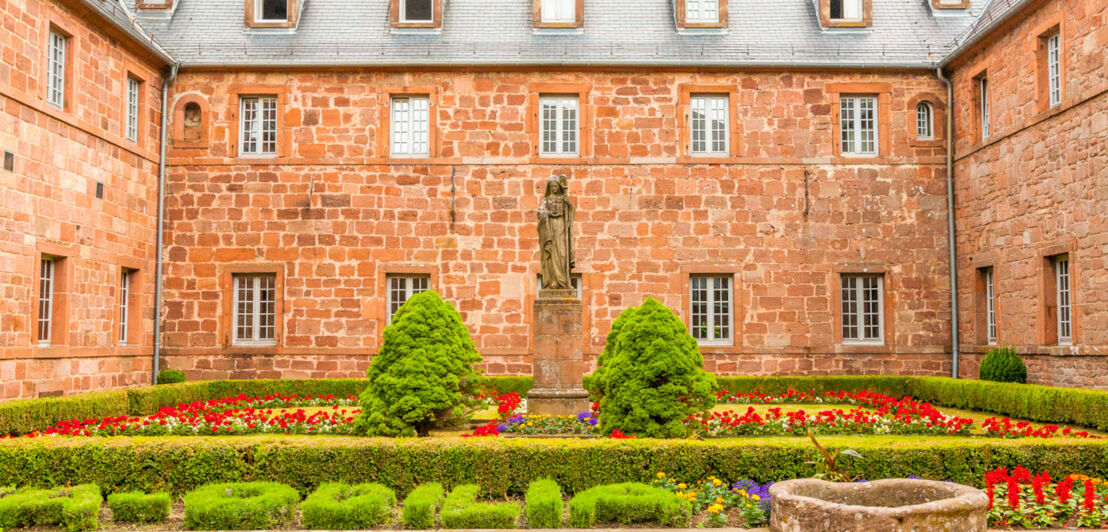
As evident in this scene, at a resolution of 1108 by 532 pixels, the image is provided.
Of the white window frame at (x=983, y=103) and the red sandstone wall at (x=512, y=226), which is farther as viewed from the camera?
the red sandstone wall at (x=512, y=226)

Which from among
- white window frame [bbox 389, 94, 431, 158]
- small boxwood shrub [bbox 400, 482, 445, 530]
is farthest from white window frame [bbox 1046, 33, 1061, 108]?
small boxwood shrub [bbox 400, 482, 445, 530]

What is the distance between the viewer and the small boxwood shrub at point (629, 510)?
7375 millimetres

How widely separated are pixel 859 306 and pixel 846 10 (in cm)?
690

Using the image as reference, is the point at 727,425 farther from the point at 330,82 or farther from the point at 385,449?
the point at 330,82

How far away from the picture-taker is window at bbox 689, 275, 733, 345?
20.3m

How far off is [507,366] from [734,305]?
503 centimetres

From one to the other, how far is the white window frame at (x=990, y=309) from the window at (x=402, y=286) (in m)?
11.7

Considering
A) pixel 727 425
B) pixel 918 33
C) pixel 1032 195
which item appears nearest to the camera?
pixel 727 425

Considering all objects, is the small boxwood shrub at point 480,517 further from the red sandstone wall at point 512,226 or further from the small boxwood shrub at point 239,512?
the red sandstone wall at point 512,226

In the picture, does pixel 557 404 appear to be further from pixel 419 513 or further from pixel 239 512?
pixel 239 512

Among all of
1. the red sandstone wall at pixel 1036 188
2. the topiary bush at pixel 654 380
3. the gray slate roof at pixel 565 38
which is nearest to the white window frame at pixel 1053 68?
the red sandstone wall at pixel 1036 188

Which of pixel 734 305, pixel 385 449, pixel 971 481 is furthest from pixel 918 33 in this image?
pixel 385 449

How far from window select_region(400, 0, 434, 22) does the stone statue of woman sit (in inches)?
364

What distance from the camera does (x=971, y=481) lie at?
8695 mm
